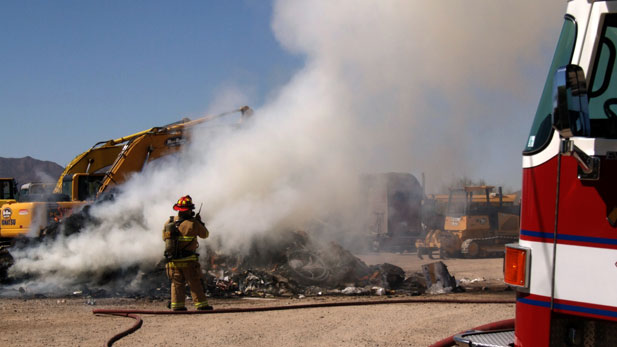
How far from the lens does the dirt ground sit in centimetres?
726

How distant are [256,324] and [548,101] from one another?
585 centimetres

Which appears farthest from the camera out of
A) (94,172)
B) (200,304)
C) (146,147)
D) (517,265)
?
(94,172)

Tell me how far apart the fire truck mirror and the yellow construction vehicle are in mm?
19939

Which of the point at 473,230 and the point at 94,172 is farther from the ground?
the point at 94,172

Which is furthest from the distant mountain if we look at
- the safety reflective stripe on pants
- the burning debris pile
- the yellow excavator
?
the safety reflective stripe on pants

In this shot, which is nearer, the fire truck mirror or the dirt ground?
the fire truck mirror

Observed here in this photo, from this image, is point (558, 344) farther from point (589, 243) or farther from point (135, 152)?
point (135, 152)

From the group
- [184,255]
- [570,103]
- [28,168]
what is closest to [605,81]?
[570,103]

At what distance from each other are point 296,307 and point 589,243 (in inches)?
266

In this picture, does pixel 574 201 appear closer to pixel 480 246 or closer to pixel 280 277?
pixel 280 277

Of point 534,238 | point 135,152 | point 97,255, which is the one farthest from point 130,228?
point 534,238

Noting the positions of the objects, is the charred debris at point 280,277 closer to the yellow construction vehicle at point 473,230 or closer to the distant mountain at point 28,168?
the yellow construction vehicle at point 473,230

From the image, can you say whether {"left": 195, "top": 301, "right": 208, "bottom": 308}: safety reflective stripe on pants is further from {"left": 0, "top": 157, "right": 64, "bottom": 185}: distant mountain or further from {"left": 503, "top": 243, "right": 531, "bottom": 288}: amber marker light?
{"left": 0, "top": 157, "right": 64, "bottom": 185}: distant mountain

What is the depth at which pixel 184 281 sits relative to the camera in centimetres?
980
